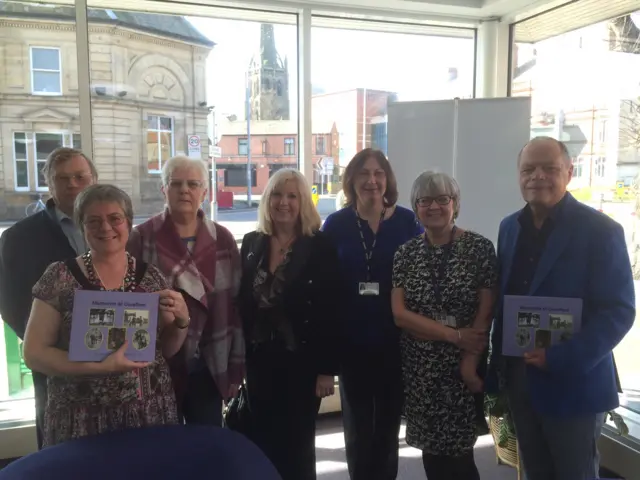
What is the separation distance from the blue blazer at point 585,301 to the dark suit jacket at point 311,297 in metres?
0.73

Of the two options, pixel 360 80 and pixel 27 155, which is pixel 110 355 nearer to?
pixel 27 155

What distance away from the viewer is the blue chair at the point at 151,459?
1.24 meters

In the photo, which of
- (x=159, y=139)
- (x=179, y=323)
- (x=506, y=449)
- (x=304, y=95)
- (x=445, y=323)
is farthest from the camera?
(x=304, y=95)

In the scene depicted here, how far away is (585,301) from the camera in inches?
65.3

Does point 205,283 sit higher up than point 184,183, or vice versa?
point 184,183

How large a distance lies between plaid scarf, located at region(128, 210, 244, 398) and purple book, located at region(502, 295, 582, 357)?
1.02 metres

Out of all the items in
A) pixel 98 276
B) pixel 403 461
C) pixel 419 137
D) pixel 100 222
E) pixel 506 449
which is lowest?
pixel 403 461

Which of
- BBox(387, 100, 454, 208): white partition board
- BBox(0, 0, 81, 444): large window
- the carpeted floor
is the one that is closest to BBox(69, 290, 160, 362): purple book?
the carpeted floor

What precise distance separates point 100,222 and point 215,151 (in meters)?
1.93

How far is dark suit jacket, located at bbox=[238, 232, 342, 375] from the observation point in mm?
1947

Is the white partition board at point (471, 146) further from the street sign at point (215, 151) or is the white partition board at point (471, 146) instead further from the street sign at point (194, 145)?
the street sign at point (194, 145)

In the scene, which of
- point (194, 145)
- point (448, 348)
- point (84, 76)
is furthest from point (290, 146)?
point (448, 348)

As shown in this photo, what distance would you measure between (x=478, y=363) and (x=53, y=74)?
2.86m

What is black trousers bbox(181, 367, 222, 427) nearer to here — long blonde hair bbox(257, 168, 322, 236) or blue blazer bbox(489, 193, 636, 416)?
long blonde hair bbox(257, 168, 322, 236)
